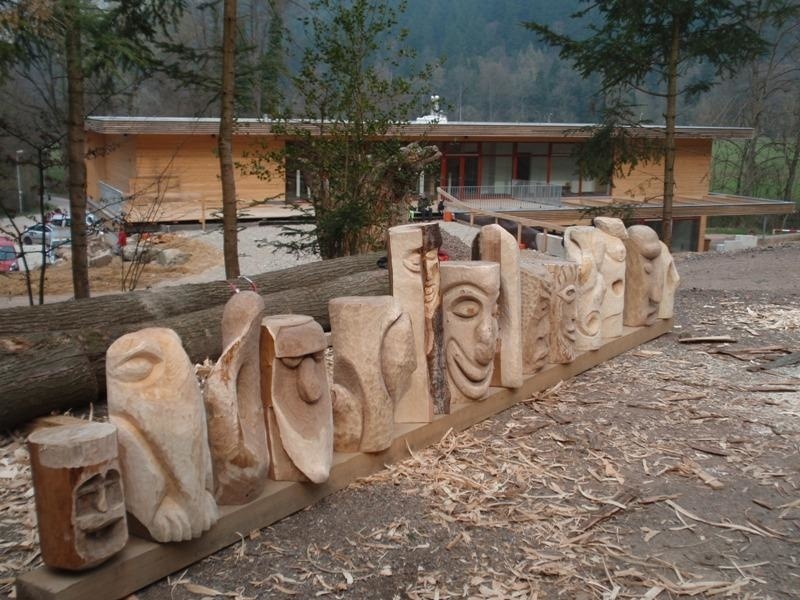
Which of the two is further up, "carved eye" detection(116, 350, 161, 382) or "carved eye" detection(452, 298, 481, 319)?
"carved eye" detection(116, 350, 161, 382)

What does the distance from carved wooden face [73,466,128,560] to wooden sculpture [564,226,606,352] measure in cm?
378

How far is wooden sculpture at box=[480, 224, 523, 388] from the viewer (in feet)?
15.4

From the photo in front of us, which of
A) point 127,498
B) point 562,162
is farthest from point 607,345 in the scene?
point 562,162

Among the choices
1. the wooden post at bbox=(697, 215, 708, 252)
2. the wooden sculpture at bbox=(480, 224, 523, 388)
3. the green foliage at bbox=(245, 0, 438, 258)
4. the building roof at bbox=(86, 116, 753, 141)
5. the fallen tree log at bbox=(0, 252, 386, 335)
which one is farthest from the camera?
the wooden post at bbox=(697, 215, 708, 252)

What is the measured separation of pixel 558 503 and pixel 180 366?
1890 mm

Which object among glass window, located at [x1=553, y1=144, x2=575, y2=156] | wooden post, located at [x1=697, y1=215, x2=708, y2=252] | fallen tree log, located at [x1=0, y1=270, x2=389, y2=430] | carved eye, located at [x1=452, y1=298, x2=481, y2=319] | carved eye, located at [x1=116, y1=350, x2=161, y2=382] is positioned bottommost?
wooden post, located at [x1=697, y1=215, x2=708, y2=252]

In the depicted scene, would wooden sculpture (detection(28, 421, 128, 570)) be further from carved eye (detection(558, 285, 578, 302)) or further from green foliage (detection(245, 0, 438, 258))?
green foliage (detection(245, 0, 438, 258))

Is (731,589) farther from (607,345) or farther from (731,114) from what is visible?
(731,114)

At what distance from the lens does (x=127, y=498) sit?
108 inches

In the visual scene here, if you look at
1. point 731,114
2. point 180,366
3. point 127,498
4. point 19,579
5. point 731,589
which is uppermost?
point 731,114

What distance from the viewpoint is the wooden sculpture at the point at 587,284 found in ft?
18.5

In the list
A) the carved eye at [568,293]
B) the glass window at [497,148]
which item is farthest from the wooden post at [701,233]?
the carved eye at [568,293]

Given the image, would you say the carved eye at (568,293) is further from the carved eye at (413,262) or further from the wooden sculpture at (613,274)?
the carved eye at (413,262)

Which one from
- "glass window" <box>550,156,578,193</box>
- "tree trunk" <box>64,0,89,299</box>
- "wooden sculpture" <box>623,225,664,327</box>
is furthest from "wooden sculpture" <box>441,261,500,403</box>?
"glass window" <box>550,156,578,193</box>
